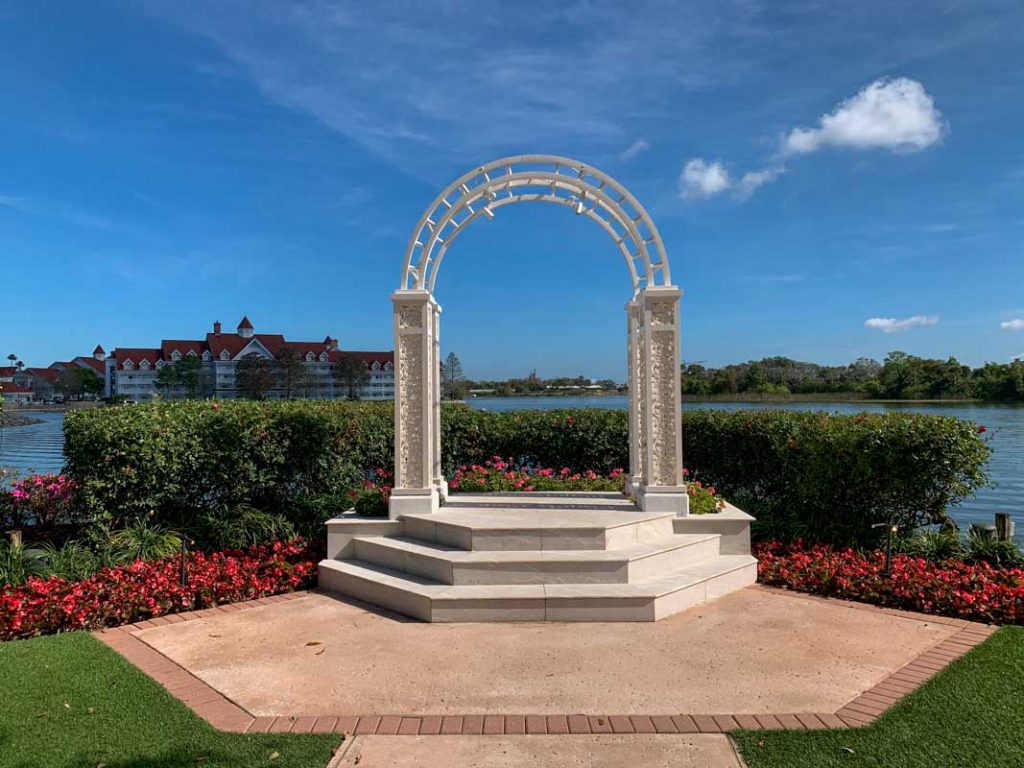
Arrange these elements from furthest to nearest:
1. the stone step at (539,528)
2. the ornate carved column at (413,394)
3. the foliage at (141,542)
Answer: the ornate carved column at (413,394) → the foliage at (141,542) → the stone step at (539,528)

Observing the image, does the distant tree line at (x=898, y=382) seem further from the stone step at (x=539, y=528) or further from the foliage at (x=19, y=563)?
the foliage at (x=19, y=563)

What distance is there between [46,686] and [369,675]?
1872mm

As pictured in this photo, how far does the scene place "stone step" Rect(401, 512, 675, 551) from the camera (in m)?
5.48

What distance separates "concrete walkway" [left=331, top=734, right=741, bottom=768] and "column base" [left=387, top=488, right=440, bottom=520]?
320 cm

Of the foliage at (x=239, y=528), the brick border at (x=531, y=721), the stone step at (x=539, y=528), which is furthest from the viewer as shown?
the foliage at (x=239, y=528)

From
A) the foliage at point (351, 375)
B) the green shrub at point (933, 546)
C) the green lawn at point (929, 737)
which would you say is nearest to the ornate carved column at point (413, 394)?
the green lawn at point (929, 737)

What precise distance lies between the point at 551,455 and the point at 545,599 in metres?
4.02

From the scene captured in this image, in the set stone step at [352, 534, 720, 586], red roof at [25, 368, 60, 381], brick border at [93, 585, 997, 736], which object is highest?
red roof at [25, 368, 60, 381]

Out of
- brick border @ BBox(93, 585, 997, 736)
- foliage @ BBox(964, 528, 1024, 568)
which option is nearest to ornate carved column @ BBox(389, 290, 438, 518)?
brick border @ BBox(93, 585, 997, 736)

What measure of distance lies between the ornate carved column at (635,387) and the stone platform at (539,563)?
34.0 inches

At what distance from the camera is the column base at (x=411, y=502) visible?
6.25 m

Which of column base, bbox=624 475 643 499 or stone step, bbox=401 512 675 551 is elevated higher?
column base, bbox=624 475 643 499

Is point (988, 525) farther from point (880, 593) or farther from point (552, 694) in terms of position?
point (552, 694)

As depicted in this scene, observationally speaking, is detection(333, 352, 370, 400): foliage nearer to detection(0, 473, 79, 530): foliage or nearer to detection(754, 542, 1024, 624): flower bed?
detection(0, 473, 79, 530): foliage
